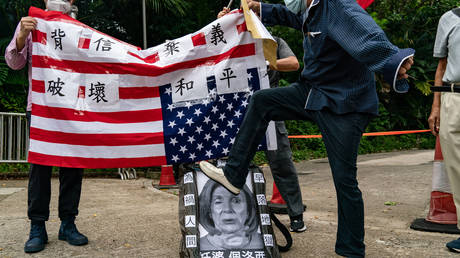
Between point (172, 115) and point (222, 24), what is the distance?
3.05 ft

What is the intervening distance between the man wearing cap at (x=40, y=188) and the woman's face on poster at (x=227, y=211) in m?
1.27

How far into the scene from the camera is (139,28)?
37.3ft

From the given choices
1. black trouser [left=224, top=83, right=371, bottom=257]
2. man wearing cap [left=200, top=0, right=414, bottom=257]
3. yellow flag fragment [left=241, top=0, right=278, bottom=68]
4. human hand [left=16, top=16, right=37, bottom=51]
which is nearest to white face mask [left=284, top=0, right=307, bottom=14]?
man wearing cap [left=200, top=0, right=414, bottom=257]

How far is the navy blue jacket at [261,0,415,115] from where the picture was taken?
253 centimetres

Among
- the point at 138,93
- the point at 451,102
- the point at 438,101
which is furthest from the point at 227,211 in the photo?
the point at 438,101

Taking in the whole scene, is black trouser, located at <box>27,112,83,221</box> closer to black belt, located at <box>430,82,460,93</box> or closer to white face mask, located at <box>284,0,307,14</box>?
white face mask, located at <box>284,0,307,14</box>

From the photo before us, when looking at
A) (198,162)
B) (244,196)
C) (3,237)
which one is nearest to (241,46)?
(198,162)

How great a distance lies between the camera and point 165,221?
4.42 m

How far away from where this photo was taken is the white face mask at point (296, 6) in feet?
10.2

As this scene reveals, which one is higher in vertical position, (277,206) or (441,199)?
(441,199)

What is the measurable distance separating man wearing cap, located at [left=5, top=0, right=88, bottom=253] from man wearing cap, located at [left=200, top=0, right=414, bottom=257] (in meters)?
1.41

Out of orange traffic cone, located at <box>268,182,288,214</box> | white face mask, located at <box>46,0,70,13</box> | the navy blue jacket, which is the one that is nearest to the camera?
the navy blue jacket

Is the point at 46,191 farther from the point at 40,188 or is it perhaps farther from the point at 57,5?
the point at 57,5

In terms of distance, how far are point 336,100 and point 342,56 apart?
0.31m
